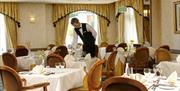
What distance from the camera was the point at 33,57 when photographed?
8.05 metres

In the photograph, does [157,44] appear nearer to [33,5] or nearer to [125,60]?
[125,60]

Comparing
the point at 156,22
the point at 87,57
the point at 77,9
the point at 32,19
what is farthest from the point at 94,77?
the point at 77,9

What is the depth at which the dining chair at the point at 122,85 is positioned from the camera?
277 centimetres

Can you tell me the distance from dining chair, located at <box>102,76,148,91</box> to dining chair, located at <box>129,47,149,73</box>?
17.1ft

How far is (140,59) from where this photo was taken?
811 cm

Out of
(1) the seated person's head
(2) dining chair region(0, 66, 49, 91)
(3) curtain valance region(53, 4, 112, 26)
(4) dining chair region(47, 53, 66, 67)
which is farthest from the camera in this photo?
(3) curtain valance region(53, 4, 112, 26)

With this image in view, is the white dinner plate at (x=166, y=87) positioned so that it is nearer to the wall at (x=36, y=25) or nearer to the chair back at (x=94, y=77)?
the chair back at (x=94, y=77)

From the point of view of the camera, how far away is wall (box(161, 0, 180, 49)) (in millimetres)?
8562

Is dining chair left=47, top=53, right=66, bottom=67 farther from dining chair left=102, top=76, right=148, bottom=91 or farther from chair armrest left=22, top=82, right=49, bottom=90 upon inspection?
dining chair left=102, top=76, right=148, bottom=91

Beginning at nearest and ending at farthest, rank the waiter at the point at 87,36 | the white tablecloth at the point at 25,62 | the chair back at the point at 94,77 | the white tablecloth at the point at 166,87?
1. the white tablecloth at the point at 166,87
2. the chair back at the point at 94,77
3. the waiter at the point at 87,36
4. the white tablecloth at the point at 25,62

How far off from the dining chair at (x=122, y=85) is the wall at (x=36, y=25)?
8.28 m

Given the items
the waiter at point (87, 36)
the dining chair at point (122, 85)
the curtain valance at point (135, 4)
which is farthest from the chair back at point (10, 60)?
the curtain valance at point (135, 4)

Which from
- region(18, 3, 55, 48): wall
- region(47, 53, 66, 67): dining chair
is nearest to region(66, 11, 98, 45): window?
region(18, 3, 55, 48): wall

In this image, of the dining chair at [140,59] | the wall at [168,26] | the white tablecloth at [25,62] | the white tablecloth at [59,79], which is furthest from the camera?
the wall at [168,26]
